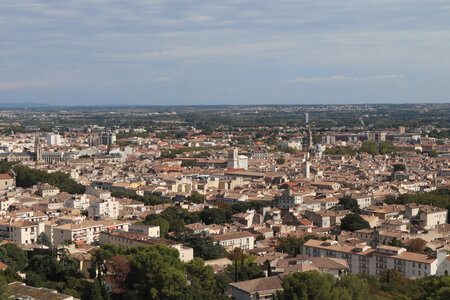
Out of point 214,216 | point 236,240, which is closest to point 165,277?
point 236,240

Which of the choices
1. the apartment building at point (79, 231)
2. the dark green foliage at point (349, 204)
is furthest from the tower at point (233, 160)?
the apartment building at point (79, 231)

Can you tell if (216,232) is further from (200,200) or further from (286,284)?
(286,284)

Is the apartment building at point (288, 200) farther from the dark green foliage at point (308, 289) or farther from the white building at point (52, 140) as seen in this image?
the white building at point (52, 140)

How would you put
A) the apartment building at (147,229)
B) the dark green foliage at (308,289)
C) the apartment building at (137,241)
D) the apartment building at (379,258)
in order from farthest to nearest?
the apartment building at (147,229) < the apartment building at (137,241) < the apartment building at (379,258) < the dark green foliage at (308,289)

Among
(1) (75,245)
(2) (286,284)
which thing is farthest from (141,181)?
(2) (286,284)

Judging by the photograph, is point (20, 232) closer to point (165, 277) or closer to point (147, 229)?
point (147, 229)

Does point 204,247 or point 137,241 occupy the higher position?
point 137,241
